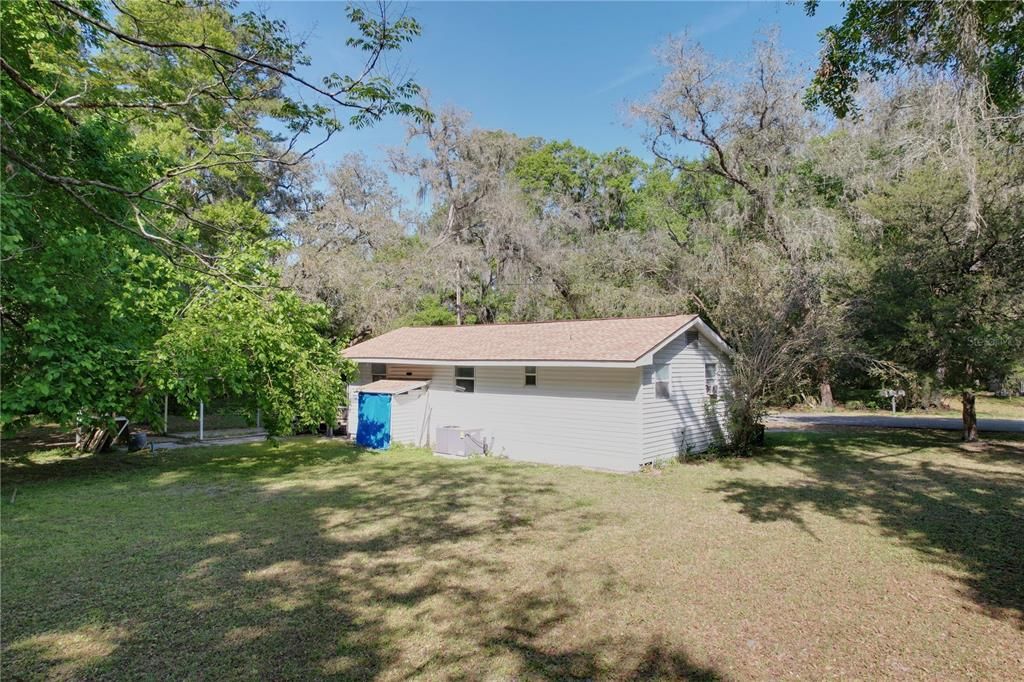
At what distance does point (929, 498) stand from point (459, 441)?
9.75m

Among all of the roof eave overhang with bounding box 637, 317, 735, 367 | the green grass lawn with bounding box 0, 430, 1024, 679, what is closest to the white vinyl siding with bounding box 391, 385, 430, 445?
the green grass lawn with bounding box 0, 430, 1024, 679

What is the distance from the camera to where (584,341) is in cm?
1334

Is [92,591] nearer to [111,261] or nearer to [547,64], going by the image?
[111,261]

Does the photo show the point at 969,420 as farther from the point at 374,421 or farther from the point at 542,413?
the point at 374,421

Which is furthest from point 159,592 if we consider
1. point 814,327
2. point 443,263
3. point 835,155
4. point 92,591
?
point 835,155

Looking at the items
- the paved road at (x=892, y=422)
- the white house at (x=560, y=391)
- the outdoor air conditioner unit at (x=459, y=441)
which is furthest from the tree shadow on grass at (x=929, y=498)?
the outdoor air conditioner unit at (x=459, y=441)

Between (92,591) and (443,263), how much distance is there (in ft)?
64.6

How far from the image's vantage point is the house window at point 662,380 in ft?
40.7

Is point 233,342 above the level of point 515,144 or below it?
below

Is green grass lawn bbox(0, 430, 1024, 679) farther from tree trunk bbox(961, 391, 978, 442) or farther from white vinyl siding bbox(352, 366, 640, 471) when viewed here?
tree trunk bbox(961, 391, 978, 442)

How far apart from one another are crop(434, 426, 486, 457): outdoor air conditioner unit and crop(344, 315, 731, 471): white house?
4 cm

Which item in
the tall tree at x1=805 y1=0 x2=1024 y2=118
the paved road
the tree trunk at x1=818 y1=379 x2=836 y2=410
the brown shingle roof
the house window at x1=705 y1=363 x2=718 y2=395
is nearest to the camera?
the tall tree at x1=805 y1=0 x2=1024 y2=118

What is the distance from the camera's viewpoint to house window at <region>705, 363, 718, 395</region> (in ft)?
46.8

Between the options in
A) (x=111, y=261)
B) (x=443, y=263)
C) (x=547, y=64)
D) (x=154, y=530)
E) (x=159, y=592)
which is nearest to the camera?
(x=159, y=592)
